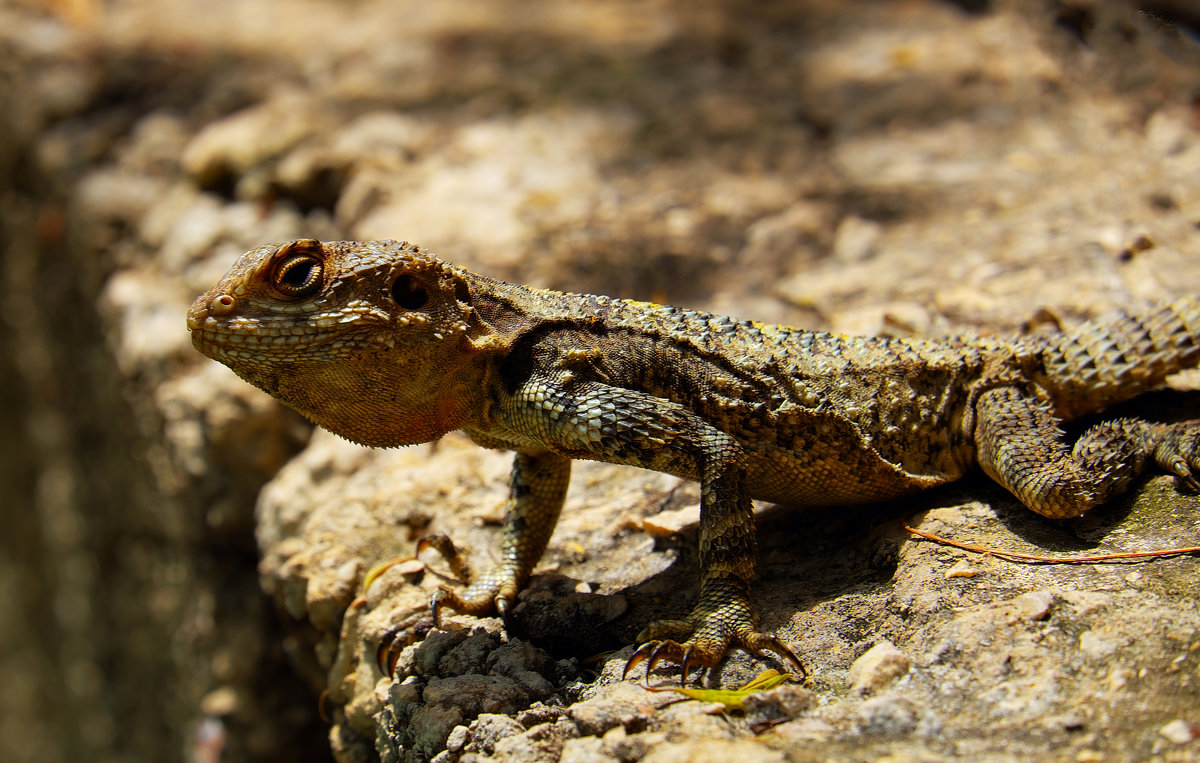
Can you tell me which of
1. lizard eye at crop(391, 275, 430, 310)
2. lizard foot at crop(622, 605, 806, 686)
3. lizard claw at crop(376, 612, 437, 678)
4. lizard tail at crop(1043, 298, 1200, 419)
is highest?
lizard eye at crop(391, 275, 430, 310)

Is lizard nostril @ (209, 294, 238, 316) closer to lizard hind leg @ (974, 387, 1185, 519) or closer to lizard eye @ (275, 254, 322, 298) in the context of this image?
lizard eye @ (275, 254, 322, 298)

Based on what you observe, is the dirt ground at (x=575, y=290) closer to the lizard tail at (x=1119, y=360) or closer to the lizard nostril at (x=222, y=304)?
the lizard tail at (x=1119, y=360)

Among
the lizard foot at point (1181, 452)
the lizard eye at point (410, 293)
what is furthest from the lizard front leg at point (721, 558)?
the lizard foot at point (1181, 452)

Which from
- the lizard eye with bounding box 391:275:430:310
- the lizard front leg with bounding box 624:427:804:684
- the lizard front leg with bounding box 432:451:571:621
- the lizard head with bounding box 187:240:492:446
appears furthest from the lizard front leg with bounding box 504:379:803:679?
the lizard front leg with bounding box 432:451:571:621

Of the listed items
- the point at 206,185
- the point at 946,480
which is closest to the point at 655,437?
the point at 946,480

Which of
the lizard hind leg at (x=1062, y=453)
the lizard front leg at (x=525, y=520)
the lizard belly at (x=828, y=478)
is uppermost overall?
the lizard hind leg at (x=1062, y=453)

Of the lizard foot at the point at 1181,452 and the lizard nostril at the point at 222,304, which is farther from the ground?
the lizard nostril at the point at 222,304

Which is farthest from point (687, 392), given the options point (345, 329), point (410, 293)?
point (345, 329)
